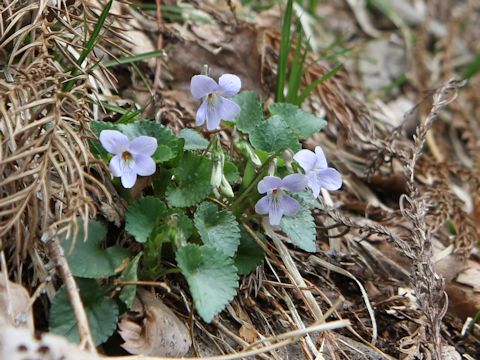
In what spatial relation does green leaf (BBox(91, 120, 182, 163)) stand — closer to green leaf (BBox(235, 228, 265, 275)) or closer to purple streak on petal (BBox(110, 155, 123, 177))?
purple streak on petal (BBox(110, 155, 123, 177))

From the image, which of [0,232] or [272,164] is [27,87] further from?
[272,164]

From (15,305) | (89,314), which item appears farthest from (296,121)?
(15,305)

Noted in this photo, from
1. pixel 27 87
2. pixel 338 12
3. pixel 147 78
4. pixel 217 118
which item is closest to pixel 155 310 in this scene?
pixel 217 118

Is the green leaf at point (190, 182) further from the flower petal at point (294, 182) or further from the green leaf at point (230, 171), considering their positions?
the flower petal at point (294, 182)

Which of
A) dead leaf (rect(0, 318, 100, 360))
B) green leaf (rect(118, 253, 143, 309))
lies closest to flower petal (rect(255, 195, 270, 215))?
green leaf (rect(118, 253, 143, 309))

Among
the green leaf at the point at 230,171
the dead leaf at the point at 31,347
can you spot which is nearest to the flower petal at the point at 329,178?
the green leaf at the point at 230,171
